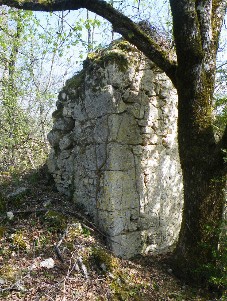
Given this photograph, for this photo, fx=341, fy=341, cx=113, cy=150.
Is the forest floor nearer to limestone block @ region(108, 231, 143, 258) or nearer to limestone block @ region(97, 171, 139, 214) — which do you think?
limestone block @ region(108, 231, 143, 258)

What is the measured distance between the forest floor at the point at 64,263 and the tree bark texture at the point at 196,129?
53cm

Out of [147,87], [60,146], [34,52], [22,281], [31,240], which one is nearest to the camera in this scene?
[22,281]

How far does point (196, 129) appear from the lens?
4594 mm

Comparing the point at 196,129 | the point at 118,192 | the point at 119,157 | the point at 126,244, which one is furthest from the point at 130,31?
the point at 126,244

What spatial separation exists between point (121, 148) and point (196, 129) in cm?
112

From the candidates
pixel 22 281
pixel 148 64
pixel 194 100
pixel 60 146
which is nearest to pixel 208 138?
pixel 194 100

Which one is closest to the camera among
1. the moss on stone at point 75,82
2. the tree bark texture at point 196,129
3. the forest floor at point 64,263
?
the forest floor at point 64,263

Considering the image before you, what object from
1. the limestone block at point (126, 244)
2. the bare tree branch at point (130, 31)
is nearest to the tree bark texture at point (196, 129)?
the bare tree branch at point (130, 31)

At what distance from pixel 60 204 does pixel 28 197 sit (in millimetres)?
555

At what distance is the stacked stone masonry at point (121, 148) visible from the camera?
5000mm

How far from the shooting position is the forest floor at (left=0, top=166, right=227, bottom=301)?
381 cm

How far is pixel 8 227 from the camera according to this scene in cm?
469

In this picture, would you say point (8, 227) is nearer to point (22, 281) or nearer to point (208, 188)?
point (22, 281)

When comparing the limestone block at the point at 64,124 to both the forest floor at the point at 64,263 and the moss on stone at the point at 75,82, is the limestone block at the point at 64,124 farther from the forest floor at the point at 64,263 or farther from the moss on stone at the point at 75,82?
the forest floor at the point at 64,263
